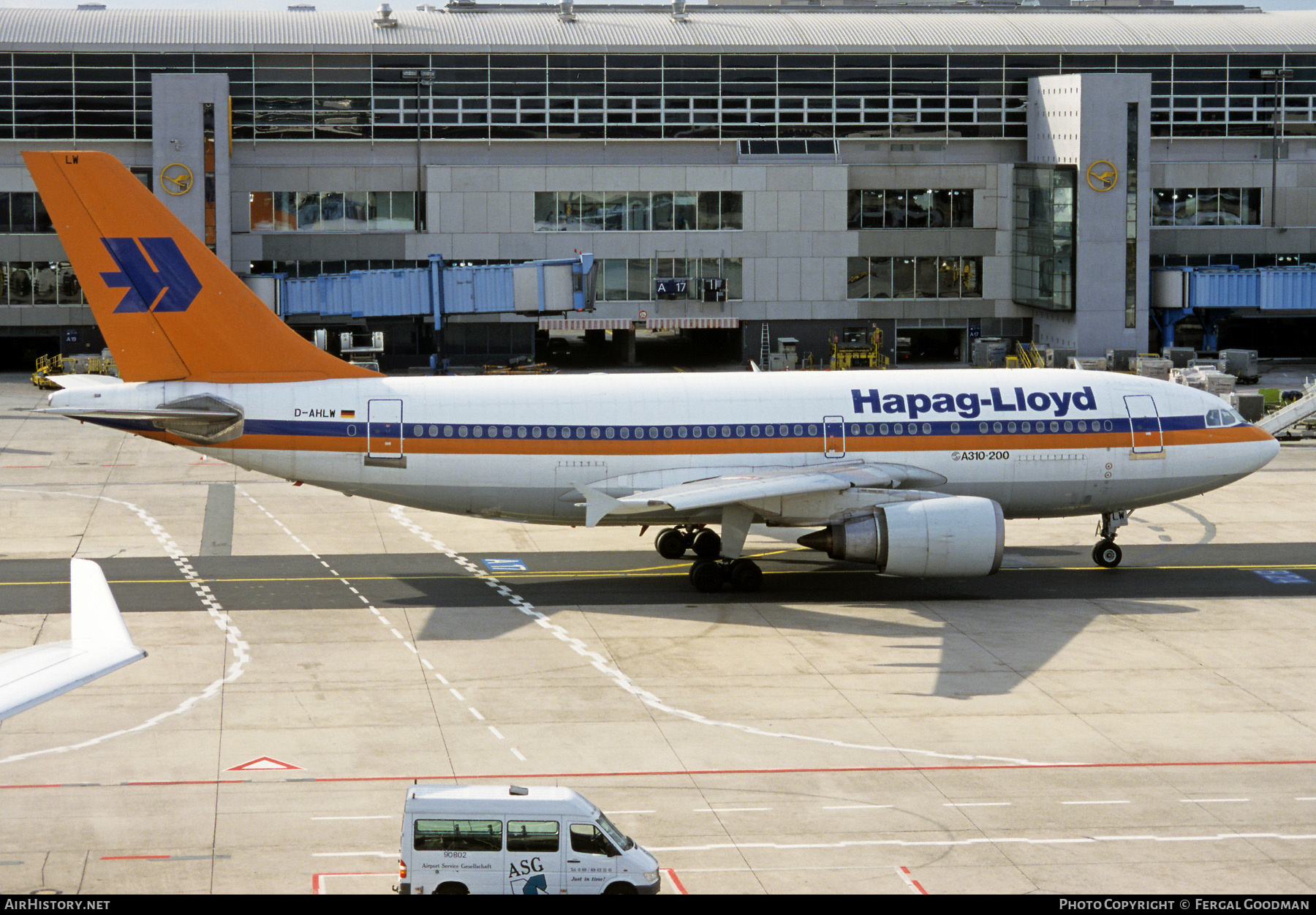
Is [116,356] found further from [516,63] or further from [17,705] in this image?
[516,63]

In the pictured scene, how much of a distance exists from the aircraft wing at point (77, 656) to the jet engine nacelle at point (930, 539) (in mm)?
21370

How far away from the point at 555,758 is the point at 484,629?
9606mm

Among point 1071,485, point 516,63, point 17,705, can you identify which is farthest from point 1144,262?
point 17,705

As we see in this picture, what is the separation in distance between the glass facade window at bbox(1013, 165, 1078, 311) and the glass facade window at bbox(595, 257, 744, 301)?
1701 centimetres

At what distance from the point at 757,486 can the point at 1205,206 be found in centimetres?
6722

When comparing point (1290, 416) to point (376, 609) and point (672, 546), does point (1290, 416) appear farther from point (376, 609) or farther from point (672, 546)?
point (376, 609)

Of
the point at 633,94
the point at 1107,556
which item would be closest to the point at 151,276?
the point at 1107,556

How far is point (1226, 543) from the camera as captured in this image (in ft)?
152

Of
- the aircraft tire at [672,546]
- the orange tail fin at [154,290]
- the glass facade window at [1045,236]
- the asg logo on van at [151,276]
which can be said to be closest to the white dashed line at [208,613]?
the orange tail fin at [154,290]

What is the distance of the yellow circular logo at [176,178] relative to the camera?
3398 inches

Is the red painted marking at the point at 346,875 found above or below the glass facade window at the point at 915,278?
below

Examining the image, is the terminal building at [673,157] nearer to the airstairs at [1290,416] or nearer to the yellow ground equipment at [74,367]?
the yellow ground equipment at [74,367]

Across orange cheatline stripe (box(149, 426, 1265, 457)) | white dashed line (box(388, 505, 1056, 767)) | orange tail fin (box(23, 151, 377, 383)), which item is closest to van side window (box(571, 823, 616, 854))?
white dashed line (box(388, 505, 1056, 767))

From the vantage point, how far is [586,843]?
65.7ft
